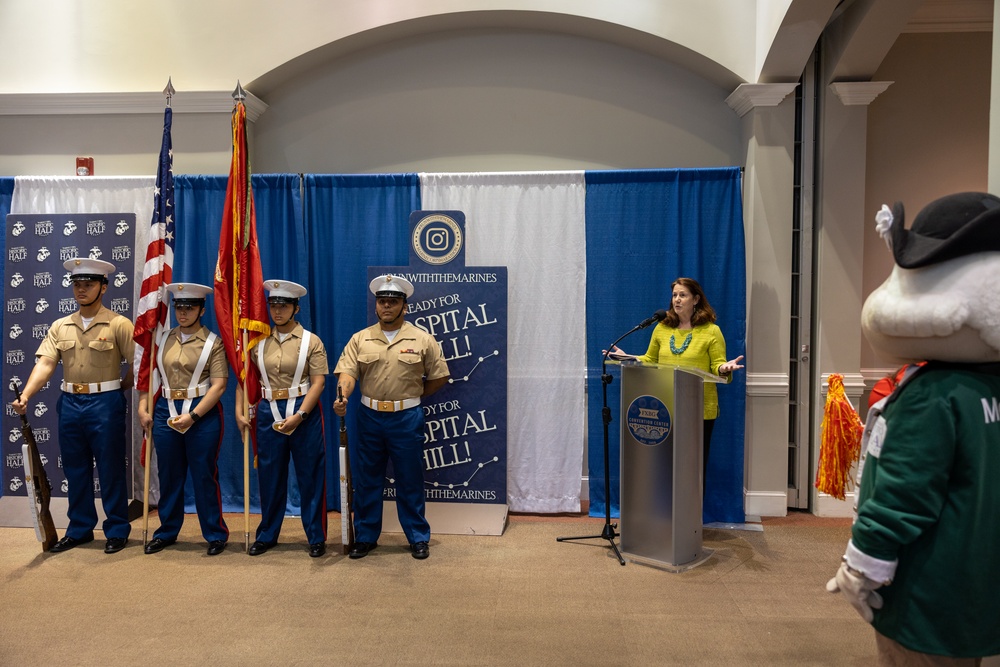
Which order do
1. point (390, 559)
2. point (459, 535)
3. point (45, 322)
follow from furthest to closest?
point (45, 322) < point (459, 535) < point (390, 559)

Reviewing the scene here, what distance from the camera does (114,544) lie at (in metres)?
4.21

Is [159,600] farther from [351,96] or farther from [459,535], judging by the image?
[351,96]

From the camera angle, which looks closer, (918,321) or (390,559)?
(918,321)

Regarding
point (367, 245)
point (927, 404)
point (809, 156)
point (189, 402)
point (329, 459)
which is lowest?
point (329, 459)

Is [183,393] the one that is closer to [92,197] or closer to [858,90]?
[92,197]

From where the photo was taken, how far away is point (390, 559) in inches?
161

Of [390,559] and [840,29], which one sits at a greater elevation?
[840,29]

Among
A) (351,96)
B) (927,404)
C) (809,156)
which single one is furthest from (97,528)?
(809,156)

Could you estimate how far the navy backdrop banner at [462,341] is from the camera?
15.4 feet

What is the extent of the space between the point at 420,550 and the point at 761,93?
361 cm

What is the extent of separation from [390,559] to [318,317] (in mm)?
1733

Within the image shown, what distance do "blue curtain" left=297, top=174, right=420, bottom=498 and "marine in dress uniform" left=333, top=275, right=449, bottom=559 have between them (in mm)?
638

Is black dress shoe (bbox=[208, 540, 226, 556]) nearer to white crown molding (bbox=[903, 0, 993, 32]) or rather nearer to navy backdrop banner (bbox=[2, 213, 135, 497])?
navy backdrop banner (bbox=[2, 213, 135, 497])

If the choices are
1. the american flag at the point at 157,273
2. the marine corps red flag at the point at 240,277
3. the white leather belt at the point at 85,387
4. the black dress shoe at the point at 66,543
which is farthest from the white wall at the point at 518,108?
the black dress shoe at the point at 66,543
